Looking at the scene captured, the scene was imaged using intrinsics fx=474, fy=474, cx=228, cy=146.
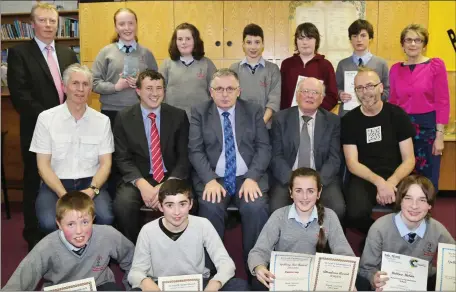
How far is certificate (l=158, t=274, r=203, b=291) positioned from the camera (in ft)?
7.71

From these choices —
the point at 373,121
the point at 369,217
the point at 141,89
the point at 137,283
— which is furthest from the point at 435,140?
the point at 137,283

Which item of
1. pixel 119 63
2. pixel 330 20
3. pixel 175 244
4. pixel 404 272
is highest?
pixel 330 20

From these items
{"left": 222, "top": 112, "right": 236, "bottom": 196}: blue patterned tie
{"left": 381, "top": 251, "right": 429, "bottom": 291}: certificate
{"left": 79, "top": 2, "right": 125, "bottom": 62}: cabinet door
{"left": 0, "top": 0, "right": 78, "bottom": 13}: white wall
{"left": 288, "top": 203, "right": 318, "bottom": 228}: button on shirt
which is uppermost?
{"left": 0, "top": 0, "right": 78, "bottom": 13}: white wall

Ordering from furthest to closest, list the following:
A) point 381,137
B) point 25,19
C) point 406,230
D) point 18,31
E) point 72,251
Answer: point 25,19 < point 18,31 < point 381,137 < point 406,230 < point 72,251

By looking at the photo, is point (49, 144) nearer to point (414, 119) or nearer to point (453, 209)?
point (414, 119)

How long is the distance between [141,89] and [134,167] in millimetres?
590

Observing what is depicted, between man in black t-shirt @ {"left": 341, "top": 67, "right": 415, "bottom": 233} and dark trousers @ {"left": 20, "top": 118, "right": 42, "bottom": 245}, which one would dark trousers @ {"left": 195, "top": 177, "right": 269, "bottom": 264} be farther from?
dark trousers @ {"left": 20, "top": 118, "right": 42, "bottom": 245}

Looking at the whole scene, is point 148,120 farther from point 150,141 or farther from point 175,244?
point 175,244

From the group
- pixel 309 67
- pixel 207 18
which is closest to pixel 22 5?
pixel 207 18

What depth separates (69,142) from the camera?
133 inches

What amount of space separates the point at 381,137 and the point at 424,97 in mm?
903

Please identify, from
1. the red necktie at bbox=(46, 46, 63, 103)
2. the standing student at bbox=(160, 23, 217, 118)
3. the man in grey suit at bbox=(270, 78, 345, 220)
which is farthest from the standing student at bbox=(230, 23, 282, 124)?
the red necktie at bbox=(46, 46, 63, 103)

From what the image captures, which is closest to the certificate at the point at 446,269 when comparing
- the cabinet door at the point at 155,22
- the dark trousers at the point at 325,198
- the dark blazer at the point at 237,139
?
the dark trousers at the point at 325,198

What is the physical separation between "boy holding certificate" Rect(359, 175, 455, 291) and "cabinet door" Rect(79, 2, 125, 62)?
4.92 meters
